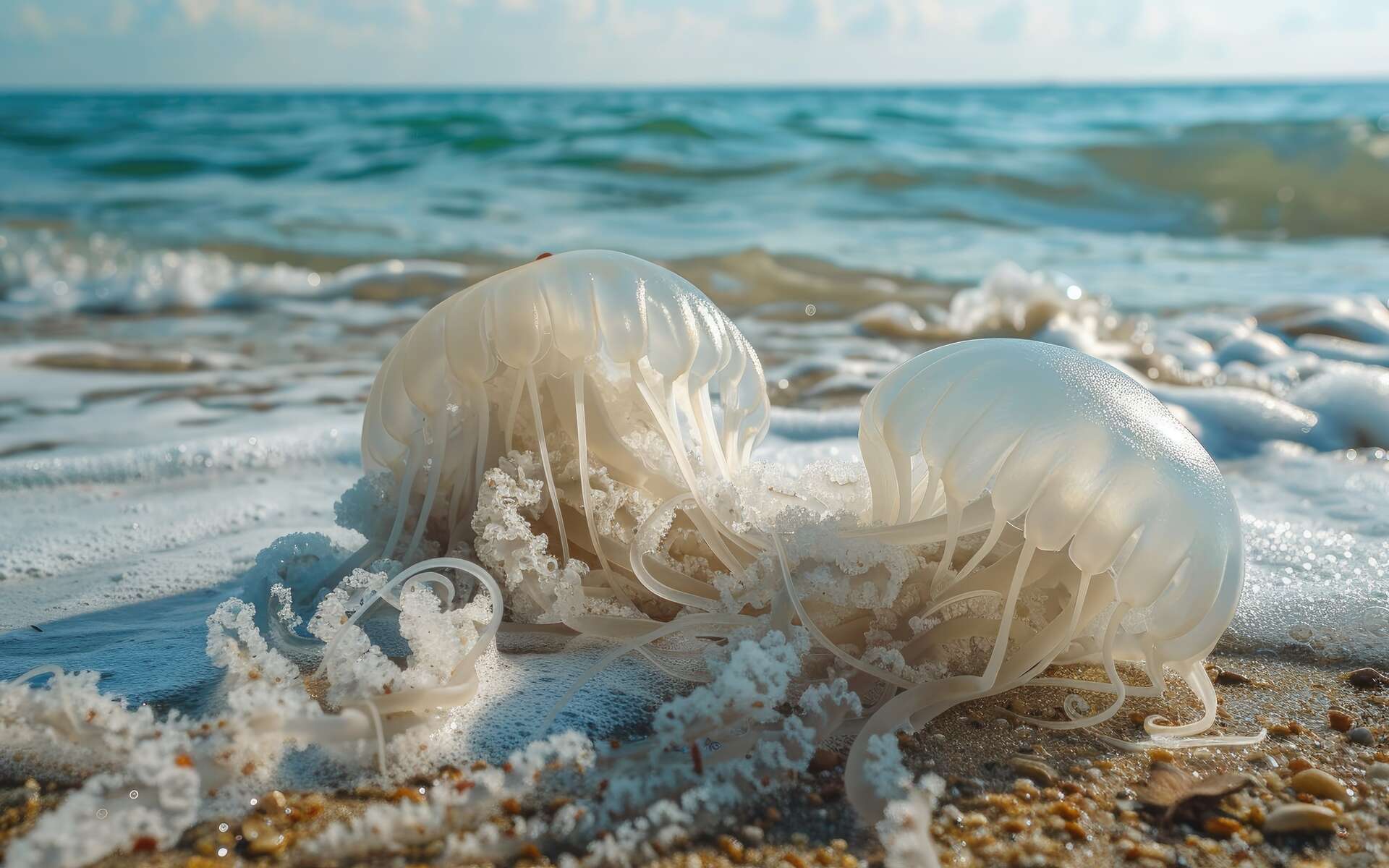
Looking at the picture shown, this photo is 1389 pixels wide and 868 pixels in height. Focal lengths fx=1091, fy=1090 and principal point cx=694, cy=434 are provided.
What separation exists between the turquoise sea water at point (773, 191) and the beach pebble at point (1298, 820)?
15.2 feet

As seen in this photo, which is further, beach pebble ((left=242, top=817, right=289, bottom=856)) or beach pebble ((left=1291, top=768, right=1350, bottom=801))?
beach pebble ((left=1291, top=768, right=1350, bottom=801))

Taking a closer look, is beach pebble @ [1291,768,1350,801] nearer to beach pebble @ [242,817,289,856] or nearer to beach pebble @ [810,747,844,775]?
beach pebble @ [810,747,844,775]

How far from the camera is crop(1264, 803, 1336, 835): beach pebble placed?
1269 mm

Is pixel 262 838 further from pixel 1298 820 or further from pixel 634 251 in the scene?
pixel 634 251

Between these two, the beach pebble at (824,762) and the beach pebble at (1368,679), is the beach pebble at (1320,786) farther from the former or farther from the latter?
the beach pebble at (824,762)

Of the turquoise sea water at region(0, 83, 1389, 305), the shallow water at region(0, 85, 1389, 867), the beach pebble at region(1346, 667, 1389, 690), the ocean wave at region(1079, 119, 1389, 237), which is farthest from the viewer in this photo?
the ocean wave at region(1079, 119, 1389, 237)

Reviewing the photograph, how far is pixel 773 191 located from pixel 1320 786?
28.1 feet

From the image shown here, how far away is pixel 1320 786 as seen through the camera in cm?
136

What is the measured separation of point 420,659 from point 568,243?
589 centimetres

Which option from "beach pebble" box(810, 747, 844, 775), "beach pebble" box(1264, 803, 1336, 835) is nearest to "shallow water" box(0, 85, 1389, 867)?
"beach pebble" box(810, 747, 844, 775)

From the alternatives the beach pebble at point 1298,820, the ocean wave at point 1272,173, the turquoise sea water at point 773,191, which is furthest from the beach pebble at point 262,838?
the ocean wave at point 1272,173

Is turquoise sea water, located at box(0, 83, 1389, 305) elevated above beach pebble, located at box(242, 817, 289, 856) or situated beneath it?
elevated above

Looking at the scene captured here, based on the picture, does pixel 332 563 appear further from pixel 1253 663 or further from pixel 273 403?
pixel 273 403

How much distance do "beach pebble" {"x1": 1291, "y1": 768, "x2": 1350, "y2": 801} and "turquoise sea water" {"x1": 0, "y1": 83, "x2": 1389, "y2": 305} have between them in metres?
4.52
